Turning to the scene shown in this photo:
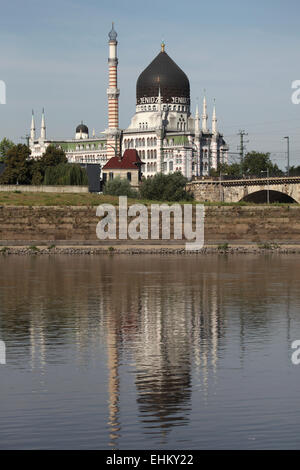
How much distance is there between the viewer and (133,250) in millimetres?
65438

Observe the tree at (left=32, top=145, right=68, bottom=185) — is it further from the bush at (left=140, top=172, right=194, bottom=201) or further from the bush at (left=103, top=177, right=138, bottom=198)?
the bush at (left=140, top=172, right=194, bottom=201)

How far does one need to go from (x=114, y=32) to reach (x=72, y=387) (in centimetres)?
11305

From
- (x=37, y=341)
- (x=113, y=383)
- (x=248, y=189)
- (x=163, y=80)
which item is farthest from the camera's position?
(x=163, y=80)

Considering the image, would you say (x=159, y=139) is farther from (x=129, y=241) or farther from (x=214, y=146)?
(x=129, y=241)

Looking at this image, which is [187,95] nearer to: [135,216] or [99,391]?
[135,216]

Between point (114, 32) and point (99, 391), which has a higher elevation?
point (114, 32)

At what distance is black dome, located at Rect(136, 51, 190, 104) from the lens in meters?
142

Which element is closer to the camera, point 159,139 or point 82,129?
point 159,139

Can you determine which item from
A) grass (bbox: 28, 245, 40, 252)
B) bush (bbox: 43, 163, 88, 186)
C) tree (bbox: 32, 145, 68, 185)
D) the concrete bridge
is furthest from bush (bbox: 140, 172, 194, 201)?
grass (bbox: 28, 245, 40, 252)

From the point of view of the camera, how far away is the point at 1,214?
72.0 m

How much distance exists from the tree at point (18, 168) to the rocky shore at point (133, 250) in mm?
29396

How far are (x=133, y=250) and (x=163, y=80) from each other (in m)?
80.8

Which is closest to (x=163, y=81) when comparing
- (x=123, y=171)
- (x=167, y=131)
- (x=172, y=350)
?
(x=167, y=131)

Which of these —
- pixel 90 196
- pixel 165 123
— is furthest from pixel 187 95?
pixel 90 196
